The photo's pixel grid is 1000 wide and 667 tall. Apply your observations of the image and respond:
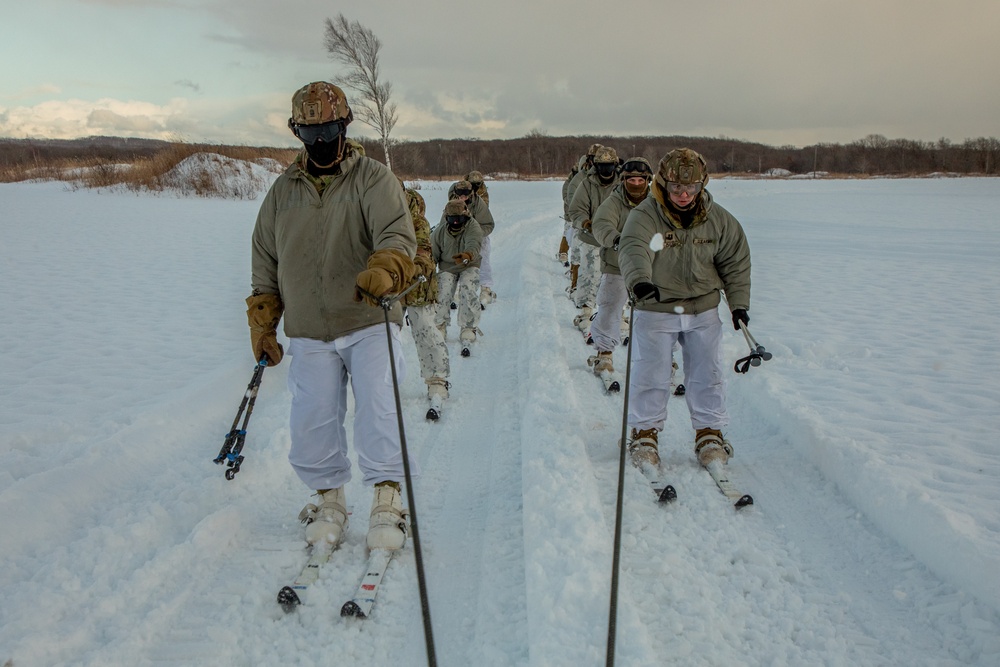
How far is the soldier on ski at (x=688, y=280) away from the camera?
13.3 ft

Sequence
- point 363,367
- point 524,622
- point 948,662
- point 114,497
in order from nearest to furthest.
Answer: point 948,662 → point 524,622 → point 363,367 → point 114,497

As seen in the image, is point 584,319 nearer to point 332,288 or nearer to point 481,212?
point 481,212

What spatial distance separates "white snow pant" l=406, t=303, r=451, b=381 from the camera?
6.01 m

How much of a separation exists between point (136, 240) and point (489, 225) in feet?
31.1

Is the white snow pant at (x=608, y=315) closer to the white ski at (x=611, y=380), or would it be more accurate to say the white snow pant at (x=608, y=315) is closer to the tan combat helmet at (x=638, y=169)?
the white ski at (x=611, y=380)

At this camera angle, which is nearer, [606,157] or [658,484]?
[658,484]

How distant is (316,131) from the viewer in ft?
10.3

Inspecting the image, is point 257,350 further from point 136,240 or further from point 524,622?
point 136,240

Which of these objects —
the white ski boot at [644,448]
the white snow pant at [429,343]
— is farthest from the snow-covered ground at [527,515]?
the white snow pant at [429,343]

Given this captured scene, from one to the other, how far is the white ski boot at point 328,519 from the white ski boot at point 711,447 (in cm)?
241

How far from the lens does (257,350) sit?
3498mm

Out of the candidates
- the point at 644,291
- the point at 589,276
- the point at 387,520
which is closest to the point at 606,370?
the point at 589,276

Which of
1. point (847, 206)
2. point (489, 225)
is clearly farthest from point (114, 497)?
point (847, 206)

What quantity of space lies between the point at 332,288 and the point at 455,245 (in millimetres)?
4605
